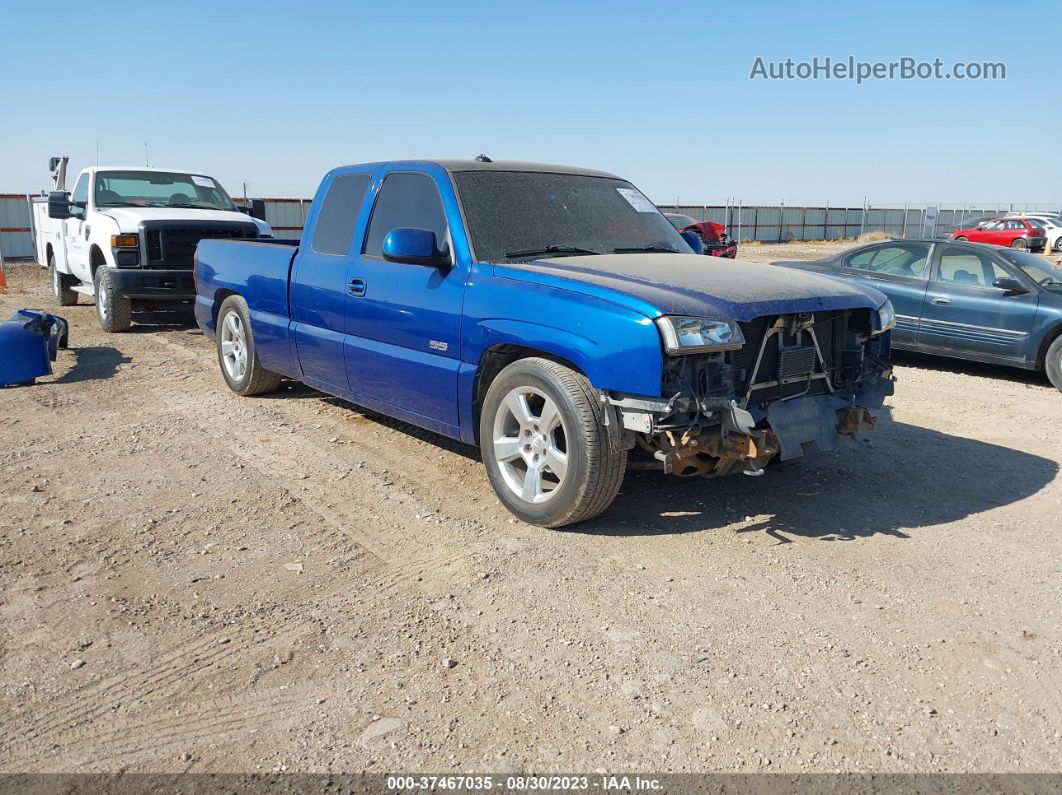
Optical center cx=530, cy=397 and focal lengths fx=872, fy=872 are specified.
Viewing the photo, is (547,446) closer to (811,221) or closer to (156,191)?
(156,191)

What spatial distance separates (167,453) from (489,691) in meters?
3.64

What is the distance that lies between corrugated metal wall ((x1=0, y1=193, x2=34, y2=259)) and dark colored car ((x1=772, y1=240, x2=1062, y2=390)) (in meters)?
20.9

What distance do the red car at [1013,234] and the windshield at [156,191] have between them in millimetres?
25946

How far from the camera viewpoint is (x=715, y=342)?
3.98 meters

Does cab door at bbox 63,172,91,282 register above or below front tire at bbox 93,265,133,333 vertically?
→ above

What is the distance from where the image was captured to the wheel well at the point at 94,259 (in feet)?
36.8

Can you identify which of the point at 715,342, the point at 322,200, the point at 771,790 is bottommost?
the point at 771,790

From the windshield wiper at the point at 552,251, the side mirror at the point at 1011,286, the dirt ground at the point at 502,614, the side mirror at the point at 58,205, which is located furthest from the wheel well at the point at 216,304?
the side mirror at the point at 1011,286

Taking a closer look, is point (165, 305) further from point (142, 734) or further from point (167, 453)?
point (142, 734)

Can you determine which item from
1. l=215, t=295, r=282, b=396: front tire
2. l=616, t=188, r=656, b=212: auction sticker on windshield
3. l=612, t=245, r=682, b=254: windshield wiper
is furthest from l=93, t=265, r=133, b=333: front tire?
l=612, t=245, r=682, b=254: windshield wiper

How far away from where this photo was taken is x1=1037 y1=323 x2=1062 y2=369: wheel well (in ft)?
27.7

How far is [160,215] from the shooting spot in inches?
432

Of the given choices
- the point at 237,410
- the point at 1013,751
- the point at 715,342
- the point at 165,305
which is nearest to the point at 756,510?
the point at 715,342

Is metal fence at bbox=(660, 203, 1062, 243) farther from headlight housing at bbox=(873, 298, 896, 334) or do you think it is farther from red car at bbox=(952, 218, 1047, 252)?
headlight housing at bbox=(873, 298, 896, 334)
